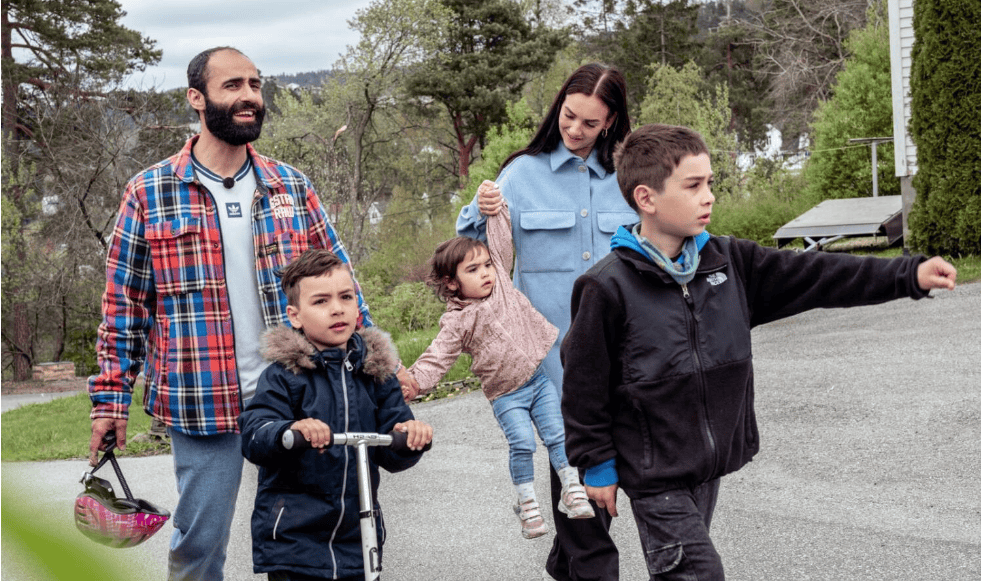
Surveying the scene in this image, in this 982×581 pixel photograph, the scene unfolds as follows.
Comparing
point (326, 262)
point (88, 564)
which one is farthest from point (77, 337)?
point (88, 564)

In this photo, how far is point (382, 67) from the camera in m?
45.3

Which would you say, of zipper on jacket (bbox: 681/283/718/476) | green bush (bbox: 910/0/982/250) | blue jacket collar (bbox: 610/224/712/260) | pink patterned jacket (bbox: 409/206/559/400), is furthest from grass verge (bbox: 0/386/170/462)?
green bush (bbox: 910/0/982/250)

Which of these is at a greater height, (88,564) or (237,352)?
(88,564)

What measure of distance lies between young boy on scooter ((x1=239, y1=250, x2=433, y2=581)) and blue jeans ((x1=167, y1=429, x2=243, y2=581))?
17.5 inches

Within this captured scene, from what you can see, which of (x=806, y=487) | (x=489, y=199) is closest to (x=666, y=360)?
(x=489, y=199)

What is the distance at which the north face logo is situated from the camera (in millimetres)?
2951

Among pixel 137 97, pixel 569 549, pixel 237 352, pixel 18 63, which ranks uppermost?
pixel 18 63

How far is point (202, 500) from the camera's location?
3328 mm

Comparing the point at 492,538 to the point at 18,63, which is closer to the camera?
the point at 492,538

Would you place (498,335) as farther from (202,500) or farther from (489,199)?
(202,500)

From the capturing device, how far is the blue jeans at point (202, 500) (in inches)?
131

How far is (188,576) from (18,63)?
34319 mm

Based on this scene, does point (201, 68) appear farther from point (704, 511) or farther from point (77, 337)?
point (77, 337)

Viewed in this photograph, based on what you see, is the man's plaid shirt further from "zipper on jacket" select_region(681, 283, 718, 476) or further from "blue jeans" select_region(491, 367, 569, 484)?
"zipper on jacket" select_region(681, 283, 718, 476)
